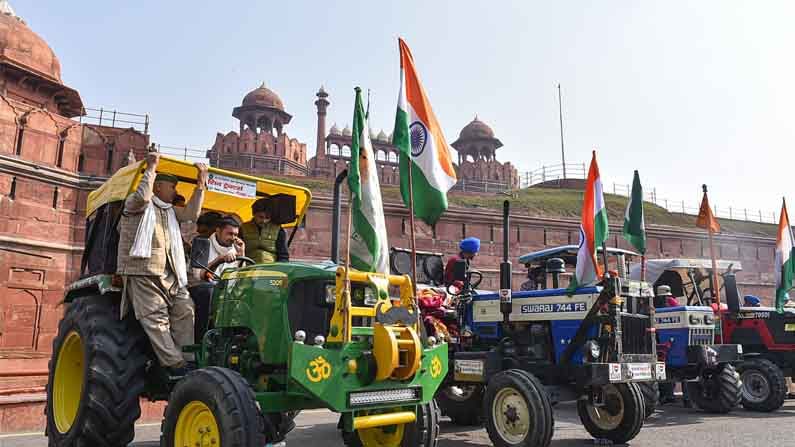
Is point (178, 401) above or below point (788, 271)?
below

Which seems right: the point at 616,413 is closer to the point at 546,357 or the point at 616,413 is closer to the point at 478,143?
the point at 546,357

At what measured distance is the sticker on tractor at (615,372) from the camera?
6301 millimetres

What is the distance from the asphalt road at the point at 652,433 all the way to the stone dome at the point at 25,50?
85.5 feet

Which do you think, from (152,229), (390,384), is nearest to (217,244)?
(152,229)

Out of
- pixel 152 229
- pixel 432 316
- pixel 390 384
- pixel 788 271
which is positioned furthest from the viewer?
pixel 788 271

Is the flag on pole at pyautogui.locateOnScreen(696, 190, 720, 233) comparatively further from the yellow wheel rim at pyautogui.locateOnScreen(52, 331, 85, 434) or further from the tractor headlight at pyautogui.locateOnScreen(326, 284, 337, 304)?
the yellow wheel rim at pyautogui.locateOnScreen(52, 331, 85, 434)

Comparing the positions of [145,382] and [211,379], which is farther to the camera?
[145,382]

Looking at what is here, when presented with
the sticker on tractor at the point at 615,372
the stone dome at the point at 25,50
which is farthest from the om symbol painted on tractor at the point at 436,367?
the stone dome at the point at 25,50

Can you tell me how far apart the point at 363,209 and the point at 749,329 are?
10.9 m

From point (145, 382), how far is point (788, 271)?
1283 centimetres

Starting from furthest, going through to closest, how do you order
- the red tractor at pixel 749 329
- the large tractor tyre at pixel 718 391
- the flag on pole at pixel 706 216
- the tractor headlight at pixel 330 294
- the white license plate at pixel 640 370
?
the flag on pole at pixel 706 216 < the red tractor at pixel 749 329 < the large tractor tyre at pixel 718 391 < the white license plate at pixel 640 370 < the tractor headlight at pixel 330 294

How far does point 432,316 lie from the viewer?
8.42 m

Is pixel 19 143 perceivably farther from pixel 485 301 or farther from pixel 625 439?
pixel 625 439

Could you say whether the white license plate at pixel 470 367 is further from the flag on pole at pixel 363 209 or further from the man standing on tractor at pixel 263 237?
the flag on pole at pixel 363 209
